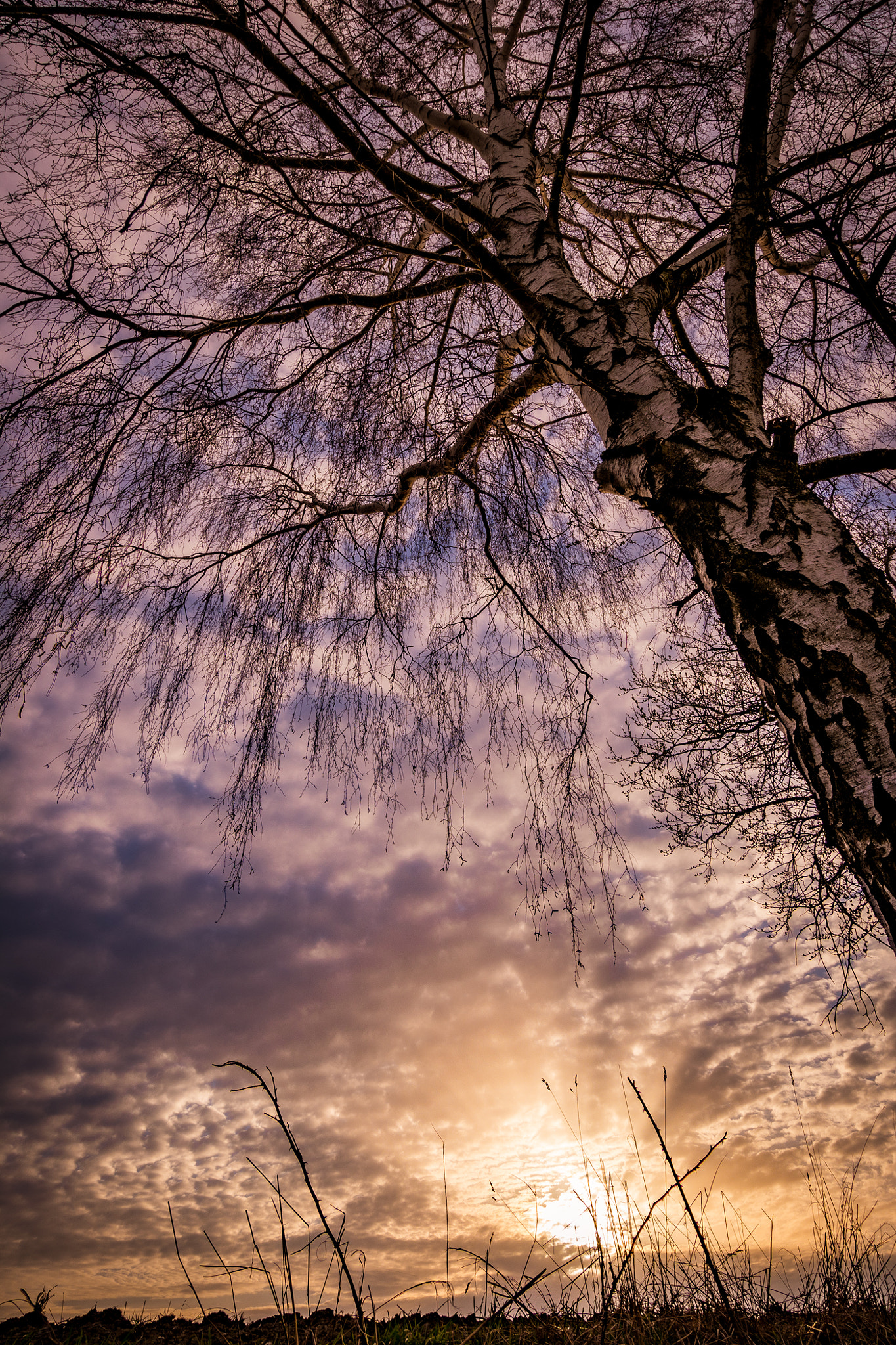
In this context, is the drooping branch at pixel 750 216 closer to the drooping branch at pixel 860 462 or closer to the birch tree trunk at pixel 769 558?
the birch tree trunk at pixel 769 558

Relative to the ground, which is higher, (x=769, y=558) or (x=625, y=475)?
(x=625, y=475)

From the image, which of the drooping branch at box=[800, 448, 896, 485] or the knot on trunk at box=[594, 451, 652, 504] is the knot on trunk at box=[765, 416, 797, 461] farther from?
the drooping branch at box=[800, 448, 896, 485]

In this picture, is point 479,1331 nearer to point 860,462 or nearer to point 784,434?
point 784,434

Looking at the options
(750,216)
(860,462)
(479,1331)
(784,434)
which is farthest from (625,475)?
→ (479,1331)

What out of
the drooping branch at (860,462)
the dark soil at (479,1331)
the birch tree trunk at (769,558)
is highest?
the drooping branch at (860,462)

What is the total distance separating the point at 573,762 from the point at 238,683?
1.52m

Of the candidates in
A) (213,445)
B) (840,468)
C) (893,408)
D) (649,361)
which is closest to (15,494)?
(213,445)

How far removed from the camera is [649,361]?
1.91 m

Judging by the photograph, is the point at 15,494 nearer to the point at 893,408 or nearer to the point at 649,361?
the point at 649,361

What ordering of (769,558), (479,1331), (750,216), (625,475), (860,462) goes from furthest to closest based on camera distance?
1. (860,462)
2. (750,216)
3. (625,475)
4. (479,1331)
5. (769,558)

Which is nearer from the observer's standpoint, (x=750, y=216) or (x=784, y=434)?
(x=784, y=434)

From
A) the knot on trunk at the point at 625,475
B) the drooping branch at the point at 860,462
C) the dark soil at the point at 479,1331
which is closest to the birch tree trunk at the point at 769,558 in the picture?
the knot on trunk at the point at 625,475

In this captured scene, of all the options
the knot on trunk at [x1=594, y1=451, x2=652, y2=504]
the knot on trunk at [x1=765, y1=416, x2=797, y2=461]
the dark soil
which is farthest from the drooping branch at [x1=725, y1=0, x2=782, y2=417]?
the dark soil

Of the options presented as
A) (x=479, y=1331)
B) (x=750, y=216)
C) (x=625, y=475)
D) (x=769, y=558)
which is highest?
(x=750, y=216)
